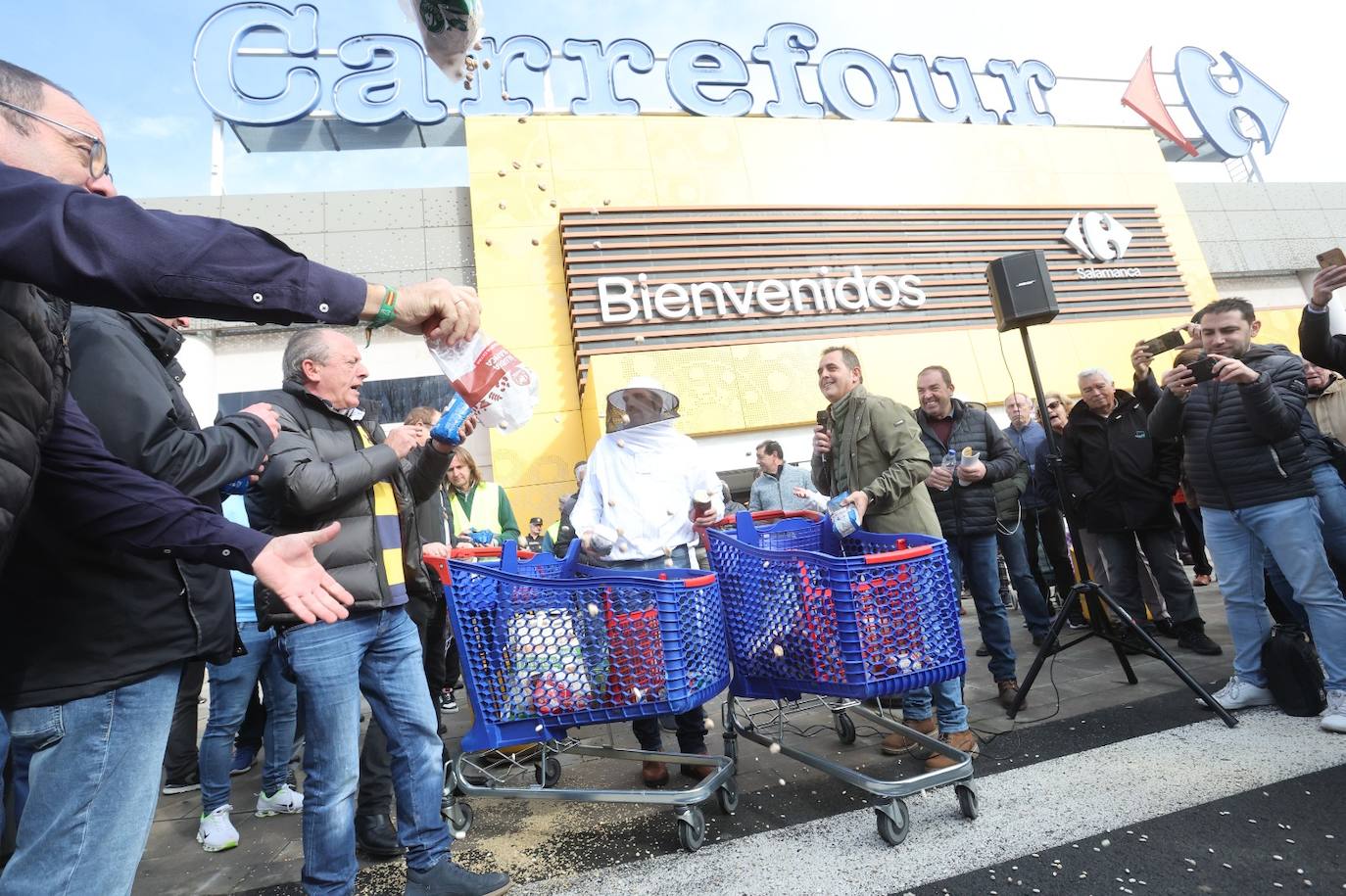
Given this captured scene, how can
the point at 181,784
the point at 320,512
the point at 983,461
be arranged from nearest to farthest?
the point at 320,512 → the point at 181,784 → the point at 983,461

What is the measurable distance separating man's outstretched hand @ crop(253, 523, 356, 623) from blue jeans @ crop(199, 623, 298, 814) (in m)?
2.06

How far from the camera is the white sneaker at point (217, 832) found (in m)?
2.92

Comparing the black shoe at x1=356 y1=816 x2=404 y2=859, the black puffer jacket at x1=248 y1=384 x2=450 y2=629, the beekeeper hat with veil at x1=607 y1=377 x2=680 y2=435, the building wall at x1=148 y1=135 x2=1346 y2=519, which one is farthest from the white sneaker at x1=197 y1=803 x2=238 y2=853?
the building wall at x1=148 y1=135 x2=1346 y2=519

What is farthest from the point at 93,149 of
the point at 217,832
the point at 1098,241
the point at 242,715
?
the point at 1098,241

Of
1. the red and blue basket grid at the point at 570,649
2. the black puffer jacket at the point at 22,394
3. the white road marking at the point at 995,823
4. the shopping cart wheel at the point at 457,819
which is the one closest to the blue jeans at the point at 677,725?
the white road marking at the point at 995,823

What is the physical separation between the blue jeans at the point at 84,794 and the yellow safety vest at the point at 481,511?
133 inches

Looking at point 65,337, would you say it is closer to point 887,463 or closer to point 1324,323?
point 887,463

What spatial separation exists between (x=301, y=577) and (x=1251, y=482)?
398 cm

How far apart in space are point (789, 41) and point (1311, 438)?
49.4 ft

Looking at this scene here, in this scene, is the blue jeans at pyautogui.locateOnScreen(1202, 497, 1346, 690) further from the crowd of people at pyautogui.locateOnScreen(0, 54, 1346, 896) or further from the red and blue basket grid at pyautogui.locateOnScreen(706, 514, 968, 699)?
the red and blue basket grid at pyautogui.locateOnScreen(706, 514, 968, 699)

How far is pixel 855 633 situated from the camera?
97.3 inches

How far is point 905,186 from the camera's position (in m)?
13.9

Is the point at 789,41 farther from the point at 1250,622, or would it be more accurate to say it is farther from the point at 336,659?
the point at 336,659

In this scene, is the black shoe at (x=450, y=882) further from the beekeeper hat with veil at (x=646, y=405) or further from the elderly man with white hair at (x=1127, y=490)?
the elderly man with white hair at (x=1127, y=490)
